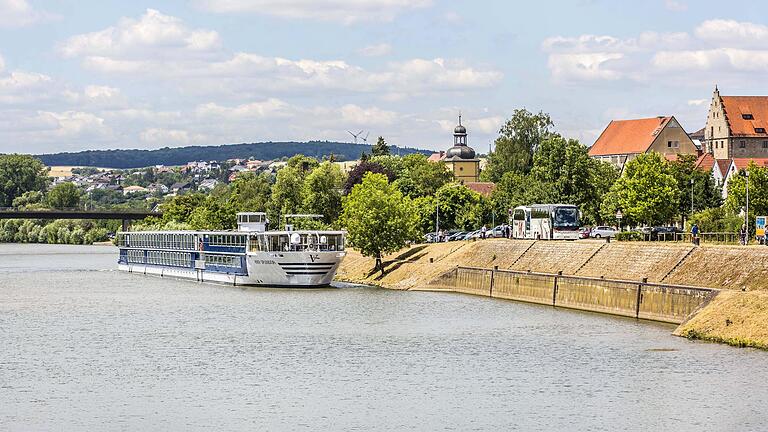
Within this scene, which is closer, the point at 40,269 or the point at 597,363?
the point at 597,363

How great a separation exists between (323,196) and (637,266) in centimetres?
9029

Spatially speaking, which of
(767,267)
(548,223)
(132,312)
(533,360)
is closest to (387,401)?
(533,360)

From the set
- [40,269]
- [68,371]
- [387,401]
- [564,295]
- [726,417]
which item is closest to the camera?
[726,417]

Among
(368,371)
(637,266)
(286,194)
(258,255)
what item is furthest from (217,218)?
(368,371)

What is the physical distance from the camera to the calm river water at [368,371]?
48.4 meters

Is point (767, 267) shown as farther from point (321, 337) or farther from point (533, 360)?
point (321, 337)

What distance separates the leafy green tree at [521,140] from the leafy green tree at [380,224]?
6480 centimetres

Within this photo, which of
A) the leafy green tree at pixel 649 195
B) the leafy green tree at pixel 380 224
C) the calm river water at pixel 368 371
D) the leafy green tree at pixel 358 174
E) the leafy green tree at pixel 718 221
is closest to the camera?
the calm river water at pixel 368 371

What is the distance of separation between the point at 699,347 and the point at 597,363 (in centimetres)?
564

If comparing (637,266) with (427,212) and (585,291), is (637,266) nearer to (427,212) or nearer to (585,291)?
(585,291)

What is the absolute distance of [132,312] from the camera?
299 feet

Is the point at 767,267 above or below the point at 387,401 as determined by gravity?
above

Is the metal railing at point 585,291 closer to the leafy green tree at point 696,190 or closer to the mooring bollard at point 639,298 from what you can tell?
the mooring bollard at point 639,298

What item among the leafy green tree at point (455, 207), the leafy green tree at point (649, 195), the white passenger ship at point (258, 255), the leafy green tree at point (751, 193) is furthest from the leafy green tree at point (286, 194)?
the leafy green tree at point (751, 193)
